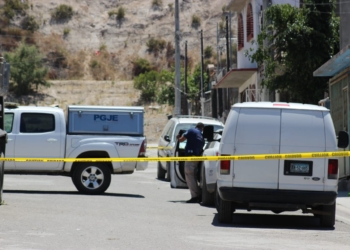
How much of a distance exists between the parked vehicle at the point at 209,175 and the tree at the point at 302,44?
11511 mm

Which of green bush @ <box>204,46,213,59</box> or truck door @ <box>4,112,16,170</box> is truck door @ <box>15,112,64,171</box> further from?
green bush @ <box>204,46,213,59</box>

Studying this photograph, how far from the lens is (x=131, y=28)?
372 ft

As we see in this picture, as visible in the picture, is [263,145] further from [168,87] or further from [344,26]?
[168,87]

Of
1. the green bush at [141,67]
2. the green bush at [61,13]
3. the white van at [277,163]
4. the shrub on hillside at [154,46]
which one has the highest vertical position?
the green bush at [61,13]

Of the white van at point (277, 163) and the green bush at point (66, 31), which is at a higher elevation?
the green bush at point (66, 31)

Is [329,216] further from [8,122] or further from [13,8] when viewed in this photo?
[13,8]

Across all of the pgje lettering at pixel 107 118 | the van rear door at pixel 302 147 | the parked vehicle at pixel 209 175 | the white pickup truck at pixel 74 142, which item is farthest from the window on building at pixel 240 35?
the van rear door at pixel 302 147

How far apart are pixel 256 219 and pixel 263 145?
217 cm

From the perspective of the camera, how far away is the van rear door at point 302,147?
13602 millimetres

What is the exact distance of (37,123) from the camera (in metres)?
20.4

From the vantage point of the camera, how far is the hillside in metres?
105

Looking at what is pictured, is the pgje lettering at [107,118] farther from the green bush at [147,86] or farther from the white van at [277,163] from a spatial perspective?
the green bush at [147,86]

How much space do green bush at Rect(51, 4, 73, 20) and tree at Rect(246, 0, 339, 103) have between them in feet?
Result: 278

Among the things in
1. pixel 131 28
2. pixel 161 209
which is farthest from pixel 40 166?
pixel 131 28
